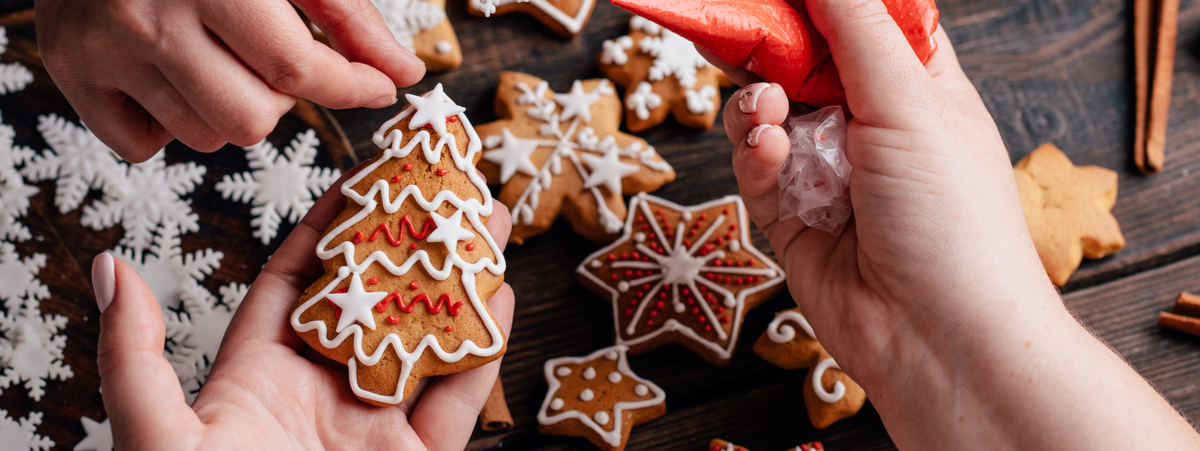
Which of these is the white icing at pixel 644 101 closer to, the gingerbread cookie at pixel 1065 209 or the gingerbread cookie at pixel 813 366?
the gingerbread cookie at pixel 813 366

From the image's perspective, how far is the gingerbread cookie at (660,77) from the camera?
70.2 inches

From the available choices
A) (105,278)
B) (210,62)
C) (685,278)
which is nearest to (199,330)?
(105,278)

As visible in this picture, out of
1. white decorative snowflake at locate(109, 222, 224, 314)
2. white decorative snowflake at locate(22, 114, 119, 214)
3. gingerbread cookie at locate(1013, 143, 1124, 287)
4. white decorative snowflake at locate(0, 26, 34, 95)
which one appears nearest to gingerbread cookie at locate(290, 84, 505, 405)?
white decorative snowflake at locate(109, 222, 224, 314)

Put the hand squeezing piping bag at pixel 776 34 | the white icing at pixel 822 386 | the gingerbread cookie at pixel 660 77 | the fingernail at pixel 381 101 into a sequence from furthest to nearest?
the gingerbread cookie at pixel 660 77 → the white icing at pixel 822 386 → the fingernail at pixel 381 101 → the hand squeezing piping bag at pixel 776 34

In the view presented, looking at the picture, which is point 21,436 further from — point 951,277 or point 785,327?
point 951,277

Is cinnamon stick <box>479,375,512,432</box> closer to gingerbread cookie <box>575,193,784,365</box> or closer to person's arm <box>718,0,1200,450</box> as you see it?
gingerbread cookie <box>575,193,784,365</box>

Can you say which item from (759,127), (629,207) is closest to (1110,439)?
(759,127)

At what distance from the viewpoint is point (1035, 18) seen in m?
1.94

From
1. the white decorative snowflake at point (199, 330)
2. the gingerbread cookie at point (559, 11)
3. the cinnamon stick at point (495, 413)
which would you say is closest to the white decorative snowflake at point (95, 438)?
the white decorative snowflake at point (199, 330)

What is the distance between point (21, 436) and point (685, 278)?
1.65 metres

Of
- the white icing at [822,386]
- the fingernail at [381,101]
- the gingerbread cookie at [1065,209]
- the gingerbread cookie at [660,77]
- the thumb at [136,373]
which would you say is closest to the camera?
the thumb at [136,373]

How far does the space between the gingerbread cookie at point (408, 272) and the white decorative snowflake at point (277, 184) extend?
41cm

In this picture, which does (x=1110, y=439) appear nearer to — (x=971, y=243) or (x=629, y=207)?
(x=971, y=243)

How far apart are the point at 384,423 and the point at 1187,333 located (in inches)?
77.8
